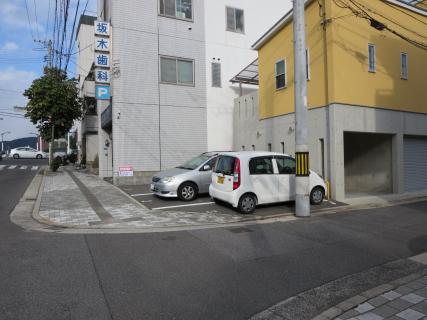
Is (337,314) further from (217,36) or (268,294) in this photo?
(217,36)

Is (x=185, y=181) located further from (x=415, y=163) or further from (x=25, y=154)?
A: (x=25, y=154)

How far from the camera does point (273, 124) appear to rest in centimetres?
1485

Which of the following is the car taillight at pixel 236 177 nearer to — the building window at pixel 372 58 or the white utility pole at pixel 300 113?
the white utility pole at pixel 300 113

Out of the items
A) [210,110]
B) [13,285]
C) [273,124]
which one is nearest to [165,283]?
[13,285]

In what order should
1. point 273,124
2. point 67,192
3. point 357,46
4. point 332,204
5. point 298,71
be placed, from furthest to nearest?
point 273,124 → point 67,192 → point 357,46 → point 332,204 → point 298,71

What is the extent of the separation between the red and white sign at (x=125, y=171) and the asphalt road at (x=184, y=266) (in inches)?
282

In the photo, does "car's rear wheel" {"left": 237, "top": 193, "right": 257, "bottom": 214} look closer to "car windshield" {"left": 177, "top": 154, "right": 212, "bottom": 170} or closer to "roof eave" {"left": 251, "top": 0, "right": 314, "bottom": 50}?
"car windshield" {"left": 177, "top": 154, "right": 212, "bottom": 170}

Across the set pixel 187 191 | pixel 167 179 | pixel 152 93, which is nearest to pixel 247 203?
pixel 187 191

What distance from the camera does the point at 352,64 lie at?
12180 millimetres

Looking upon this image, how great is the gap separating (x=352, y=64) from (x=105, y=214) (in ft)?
31.7

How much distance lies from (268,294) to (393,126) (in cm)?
1164

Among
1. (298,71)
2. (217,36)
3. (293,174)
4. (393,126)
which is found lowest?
(293,174)

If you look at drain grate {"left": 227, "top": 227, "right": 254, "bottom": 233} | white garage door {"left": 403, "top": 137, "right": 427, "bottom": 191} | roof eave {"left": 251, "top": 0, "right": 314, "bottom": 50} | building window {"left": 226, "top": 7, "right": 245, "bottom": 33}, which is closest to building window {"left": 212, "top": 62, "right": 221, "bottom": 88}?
building window {"left": 226, "top": 7, "right": 245, "bottom": 33}

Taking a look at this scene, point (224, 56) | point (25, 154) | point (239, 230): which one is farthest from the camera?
point (25, 154)
